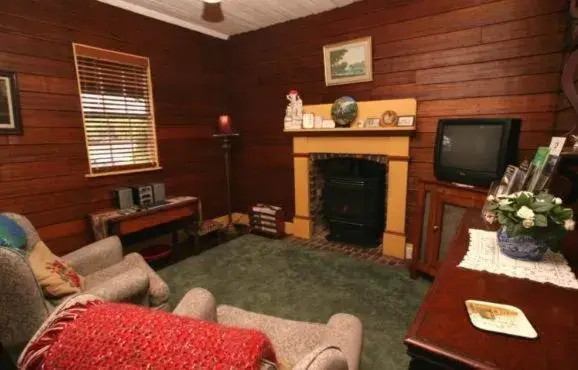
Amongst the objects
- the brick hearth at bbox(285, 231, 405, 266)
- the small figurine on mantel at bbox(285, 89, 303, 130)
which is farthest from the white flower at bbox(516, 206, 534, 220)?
the small figurine on mantel at bbox(285, 89, 303, 130)

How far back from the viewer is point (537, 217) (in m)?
1.09

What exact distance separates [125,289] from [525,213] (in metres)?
1.77

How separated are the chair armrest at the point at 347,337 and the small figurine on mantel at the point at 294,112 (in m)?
2.60

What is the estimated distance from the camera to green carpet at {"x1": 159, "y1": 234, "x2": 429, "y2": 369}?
2.03 metres

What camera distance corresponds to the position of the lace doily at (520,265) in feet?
3.36

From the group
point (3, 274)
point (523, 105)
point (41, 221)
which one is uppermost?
point (523, 105)

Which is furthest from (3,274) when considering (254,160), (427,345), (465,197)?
(254,160)

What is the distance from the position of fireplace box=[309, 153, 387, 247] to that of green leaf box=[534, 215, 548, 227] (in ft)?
7.04

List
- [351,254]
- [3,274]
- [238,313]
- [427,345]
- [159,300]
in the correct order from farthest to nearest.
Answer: [351,254] < [159,300] < [238,313] < [3,274] < [427,345]

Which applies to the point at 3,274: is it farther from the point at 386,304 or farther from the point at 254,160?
the point at 254,160

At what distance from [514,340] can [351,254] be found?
2.55 meters

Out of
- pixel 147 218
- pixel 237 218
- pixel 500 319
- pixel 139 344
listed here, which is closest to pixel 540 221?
pixel 500 319

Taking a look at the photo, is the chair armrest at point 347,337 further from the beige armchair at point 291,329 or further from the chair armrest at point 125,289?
the chair armrest at point 125,289

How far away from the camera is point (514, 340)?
741mm
